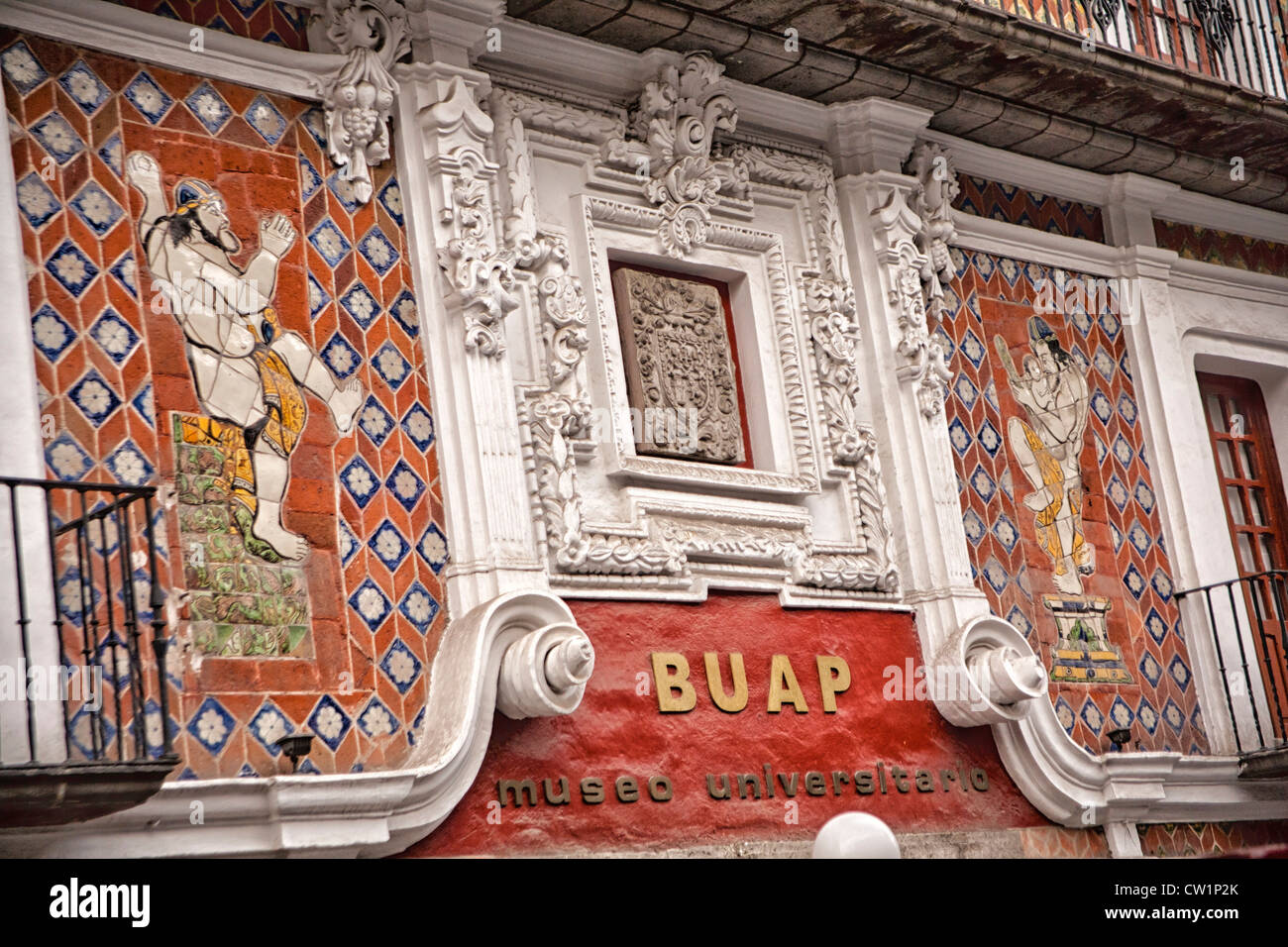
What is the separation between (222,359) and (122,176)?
782 millimetres

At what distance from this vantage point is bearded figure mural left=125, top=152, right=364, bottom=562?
733 centimetres

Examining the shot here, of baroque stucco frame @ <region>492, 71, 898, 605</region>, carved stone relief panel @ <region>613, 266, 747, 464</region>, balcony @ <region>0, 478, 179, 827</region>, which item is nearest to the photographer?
balcony @ <region>0, 478, 179, 827</region>

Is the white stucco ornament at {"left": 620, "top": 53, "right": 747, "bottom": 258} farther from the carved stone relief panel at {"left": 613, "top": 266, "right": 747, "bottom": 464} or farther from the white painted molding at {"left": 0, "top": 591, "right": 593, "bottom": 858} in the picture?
the white painted molding at {"left": 0, "top": 591, "right": 593, "bottom": 858}

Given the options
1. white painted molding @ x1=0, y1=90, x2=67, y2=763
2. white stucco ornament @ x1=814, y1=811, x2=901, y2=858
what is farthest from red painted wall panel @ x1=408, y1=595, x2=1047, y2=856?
white stucco ornament @ x1=814, y1=811, x2=901, y2=858

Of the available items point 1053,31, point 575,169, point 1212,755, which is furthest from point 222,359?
point 1212,755

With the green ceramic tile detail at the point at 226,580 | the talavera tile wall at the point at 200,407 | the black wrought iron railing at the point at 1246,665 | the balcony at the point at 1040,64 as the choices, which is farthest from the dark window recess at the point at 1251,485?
the green ceramic tile detail at the point at 226,580

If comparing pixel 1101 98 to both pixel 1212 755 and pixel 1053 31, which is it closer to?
pixel 1053 31

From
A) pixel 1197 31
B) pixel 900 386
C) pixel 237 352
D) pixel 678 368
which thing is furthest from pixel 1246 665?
pixel 237 352

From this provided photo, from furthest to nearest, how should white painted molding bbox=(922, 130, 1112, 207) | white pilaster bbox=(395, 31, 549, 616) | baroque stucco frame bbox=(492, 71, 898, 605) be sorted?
white painted molding bbox=(922, 130, 1112, 207)
baroque stucco frame bbox=(492, 71, 898, 605)
white pilaster bbox=(395, 31, 549, 616)

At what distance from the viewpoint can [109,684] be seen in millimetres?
6676

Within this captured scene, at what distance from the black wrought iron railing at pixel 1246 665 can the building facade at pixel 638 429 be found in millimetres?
45

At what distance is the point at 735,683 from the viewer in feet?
28.1

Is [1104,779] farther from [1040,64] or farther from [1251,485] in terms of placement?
[1040,64]

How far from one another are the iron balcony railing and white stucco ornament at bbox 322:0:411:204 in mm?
3700
